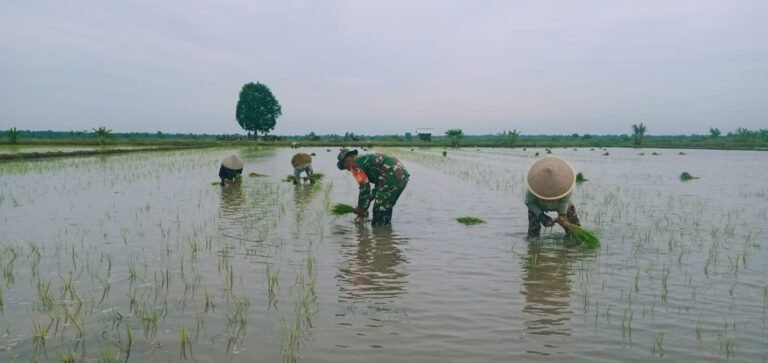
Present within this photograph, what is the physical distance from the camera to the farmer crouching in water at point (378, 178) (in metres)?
8.27

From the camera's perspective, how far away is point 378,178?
8359 mm

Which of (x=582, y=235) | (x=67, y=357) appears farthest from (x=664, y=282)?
(x=67, y=357)

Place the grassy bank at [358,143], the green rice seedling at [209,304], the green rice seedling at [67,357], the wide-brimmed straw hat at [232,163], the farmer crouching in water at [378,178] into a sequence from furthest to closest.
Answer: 1. the grassy bank at [358,143]
2. the wide-brimmed straw hat at [232,163]
3. the farmer crouching in water at [378,178]
4. the green rice seedling at [209,304]
5. the green rice seedling at [67,357]

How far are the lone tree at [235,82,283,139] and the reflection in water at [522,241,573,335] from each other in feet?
205

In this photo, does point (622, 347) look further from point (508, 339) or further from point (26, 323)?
point (26, 323)

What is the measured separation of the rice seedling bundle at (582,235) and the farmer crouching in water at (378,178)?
2.54 meters

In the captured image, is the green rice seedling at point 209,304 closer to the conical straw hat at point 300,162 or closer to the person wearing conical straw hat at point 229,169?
the person wearing conical straw hat at point 229,169

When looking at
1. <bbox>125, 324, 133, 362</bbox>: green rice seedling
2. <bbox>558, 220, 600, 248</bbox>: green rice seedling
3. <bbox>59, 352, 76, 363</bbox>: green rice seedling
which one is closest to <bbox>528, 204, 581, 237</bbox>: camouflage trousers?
<bbox>558, 220, 600, 248</bbox>: green rice seedling

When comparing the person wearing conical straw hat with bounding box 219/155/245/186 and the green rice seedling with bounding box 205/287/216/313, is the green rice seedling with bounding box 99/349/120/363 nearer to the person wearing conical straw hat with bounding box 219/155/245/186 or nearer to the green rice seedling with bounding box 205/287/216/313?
the green rice seedling with bounding box 205/287/216/313

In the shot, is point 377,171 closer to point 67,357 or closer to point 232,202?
point 232,202

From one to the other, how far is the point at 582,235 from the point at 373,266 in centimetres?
275

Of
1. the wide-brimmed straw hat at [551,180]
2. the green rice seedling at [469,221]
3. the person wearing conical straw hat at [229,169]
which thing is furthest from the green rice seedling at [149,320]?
the person wearing conical straw hat at [229,169]

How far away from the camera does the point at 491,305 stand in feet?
15.0

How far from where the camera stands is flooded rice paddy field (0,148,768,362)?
145 inches
